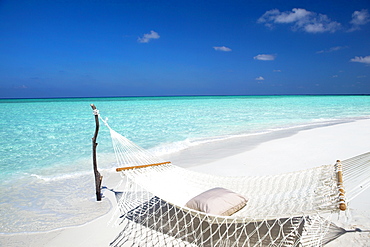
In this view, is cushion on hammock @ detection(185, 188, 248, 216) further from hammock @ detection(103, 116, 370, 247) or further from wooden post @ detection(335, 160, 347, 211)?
wooden post @ detection(335, 160, 347, 211)

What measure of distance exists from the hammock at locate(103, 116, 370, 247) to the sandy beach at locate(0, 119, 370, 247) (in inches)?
8.0

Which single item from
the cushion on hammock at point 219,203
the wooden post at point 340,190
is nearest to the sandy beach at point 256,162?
the wooden post at point 340,190

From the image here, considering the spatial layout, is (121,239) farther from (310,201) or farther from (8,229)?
(310,201)

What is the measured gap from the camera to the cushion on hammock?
2371 millimetres

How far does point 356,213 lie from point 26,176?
5177 mm

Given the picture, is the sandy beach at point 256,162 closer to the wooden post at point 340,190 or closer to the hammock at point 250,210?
the hammock at point 250,210

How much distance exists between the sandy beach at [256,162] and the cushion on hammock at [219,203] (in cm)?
88

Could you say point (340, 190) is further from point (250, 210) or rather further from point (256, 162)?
point (256, 162)

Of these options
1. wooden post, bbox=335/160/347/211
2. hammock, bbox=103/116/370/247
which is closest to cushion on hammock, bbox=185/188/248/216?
hammock, bbox=103/116/370/247

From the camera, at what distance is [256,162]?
199 inches

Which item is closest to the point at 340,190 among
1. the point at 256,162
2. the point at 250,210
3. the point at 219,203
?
the point at 250,210

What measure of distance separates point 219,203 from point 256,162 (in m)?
2.85

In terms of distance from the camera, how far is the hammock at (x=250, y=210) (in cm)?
207

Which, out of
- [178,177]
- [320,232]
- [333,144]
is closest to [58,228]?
[178,177]
